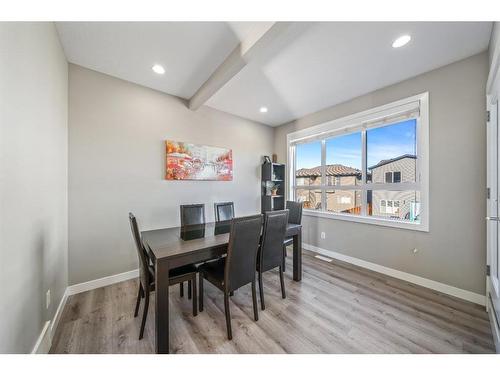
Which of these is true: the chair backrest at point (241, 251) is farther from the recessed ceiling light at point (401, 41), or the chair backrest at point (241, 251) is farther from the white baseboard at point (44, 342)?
the recessed ceiling light at point (401, 41)

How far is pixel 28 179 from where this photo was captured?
1.24 metres

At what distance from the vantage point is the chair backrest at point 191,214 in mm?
2566

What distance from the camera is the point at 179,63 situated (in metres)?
2.25

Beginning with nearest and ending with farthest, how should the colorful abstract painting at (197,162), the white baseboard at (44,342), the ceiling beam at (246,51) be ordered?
the white baseboard at (44,342) < the ceiling beam at (246,51) < the colorful abstract painting at (197,162)

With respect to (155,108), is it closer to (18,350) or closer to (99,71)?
(99,71)

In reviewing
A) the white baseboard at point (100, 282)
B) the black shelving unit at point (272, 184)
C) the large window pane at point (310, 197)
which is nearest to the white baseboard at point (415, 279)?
the large window pane at point (310, 197)

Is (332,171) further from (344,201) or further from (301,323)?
(301,323)

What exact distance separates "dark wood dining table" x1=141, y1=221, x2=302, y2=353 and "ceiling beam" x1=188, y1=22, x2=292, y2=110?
1782 mm

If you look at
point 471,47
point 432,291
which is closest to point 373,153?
point 471,47

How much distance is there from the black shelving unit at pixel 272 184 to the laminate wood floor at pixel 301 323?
1.94 meters

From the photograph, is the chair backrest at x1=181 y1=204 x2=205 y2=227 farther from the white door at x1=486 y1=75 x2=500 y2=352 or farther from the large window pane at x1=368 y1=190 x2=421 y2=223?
the white door at x1=486 y1=75 x2=500 y2=352

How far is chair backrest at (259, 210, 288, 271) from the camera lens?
76.8 inches

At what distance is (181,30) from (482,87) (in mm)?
3088

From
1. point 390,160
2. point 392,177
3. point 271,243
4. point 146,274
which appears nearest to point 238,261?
point 271,243
